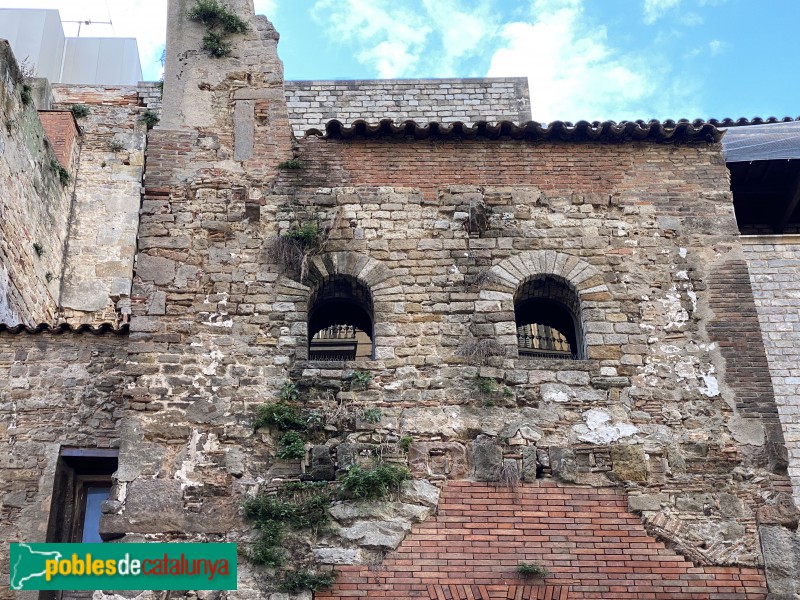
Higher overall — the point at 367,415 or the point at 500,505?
the point at 367,415

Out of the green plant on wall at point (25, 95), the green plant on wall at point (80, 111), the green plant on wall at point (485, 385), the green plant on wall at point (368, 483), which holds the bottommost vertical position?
the green plant on wall at point (368, 483)

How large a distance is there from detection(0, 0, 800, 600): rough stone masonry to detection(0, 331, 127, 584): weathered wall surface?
3 centimetres

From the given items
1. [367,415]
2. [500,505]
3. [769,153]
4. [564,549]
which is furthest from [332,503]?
[769,153]

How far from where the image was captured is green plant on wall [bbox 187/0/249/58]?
34.7 ft

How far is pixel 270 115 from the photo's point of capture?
404 inches

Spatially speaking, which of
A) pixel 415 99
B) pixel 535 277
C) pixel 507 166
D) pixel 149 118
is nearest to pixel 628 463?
pixel 535 277

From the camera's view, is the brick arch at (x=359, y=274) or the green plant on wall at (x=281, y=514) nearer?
the green plant on wall at (x=281, y=514)

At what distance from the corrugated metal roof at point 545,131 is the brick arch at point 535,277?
150cm

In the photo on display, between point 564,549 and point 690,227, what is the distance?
3799mm

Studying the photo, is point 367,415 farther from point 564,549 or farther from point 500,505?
point 564,549

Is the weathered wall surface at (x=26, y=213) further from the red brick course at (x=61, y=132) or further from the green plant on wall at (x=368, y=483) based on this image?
the green plant on wall at (x=368, y=483)

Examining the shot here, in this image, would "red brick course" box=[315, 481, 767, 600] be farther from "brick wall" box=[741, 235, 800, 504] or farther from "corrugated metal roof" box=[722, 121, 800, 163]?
"corrugated metal roof" box=[722, 121, 800, 163]

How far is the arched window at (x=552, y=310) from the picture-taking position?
9.53 m

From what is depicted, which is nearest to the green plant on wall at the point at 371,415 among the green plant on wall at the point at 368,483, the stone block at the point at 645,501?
the green plant on wall at the point at 368,483
